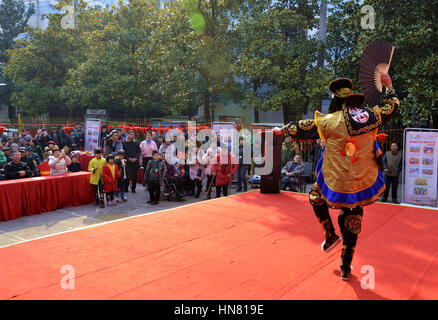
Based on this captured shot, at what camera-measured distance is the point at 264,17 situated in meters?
16.1

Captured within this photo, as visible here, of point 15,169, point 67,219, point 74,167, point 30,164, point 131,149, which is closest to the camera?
point 67,219

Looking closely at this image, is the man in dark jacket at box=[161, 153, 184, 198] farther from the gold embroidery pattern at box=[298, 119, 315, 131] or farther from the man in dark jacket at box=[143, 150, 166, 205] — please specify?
the gold embroidery pattern at box=[298, 119, 315, 131]

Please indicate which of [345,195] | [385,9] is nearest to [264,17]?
[385,9]

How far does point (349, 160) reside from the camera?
383cm

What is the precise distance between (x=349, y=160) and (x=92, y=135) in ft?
39.8

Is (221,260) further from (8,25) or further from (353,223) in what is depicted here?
(8,25)

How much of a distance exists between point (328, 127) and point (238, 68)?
44.5 feet

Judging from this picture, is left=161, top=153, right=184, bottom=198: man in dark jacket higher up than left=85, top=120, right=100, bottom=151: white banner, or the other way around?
left=85, top=120, right=100, bottom=151: white banner

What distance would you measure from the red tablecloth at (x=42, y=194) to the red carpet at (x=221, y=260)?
3.71 metres

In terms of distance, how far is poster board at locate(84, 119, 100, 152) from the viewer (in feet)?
46.4

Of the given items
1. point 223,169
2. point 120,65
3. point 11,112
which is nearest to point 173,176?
point 223,169

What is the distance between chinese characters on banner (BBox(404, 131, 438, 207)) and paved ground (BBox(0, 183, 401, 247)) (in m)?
5.40

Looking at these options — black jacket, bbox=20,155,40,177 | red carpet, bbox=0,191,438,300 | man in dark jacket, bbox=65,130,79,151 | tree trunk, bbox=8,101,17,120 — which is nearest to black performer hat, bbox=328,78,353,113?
red carpet, bbox=0,191,438,300

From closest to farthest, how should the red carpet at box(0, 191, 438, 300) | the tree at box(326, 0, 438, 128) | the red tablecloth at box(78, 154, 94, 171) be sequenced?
the red carpet at box(0, 191, 438, 300), the tree at box(326, 0, 438, 128), the red tablecloth at box(78, 154, 94, 171)
